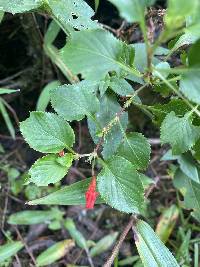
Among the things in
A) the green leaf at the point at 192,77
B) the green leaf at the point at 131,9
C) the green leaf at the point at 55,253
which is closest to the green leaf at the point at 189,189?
the green leaf at the point at 55,253

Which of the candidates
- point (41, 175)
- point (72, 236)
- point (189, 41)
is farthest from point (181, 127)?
point (72, 236)

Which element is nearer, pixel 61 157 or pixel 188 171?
pixel 61 157

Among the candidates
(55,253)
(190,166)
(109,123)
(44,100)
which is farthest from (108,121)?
(55,253)

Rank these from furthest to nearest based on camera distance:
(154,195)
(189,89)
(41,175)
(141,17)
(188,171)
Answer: (154,195) → (188,171) → (41,175) → (189,89) → (141,17)

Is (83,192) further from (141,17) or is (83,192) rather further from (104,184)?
(141,17)

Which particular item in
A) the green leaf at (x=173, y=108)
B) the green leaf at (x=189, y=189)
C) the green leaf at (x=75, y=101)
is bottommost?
the green leaf at (x=189, y=189)

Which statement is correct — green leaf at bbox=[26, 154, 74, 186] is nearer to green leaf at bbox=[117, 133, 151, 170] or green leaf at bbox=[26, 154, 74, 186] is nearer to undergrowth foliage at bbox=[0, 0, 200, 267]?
undergrowth foliage at bbox=[0, 0, 200, 267]

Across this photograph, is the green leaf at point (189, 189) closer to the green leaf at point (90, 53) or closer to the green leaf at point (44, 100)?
the green leaf at point (44, 100)

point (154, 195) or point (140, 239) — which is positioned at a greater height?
point (140, 239)
